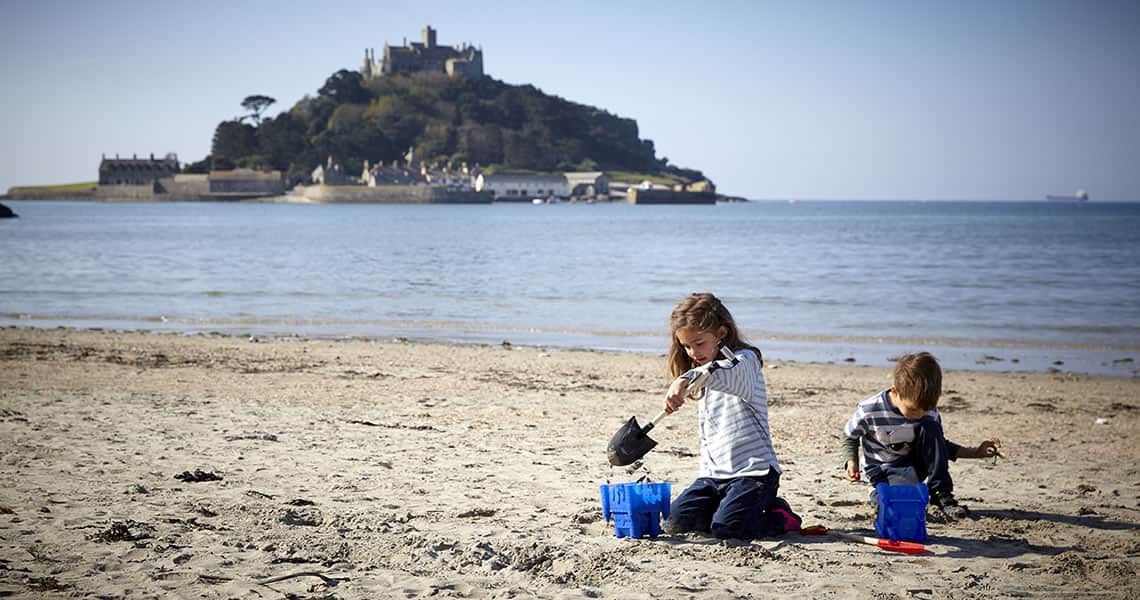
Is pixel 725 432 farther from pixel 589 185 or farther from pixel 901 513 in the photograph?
pixel 589 185

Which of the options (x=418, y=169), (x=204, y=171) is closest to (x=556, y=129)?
(x=418, y=169)

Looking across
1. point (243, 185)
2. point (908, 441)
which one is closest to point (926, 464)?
point (908, 441)

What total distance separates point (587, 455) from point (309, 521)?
2.35 meters

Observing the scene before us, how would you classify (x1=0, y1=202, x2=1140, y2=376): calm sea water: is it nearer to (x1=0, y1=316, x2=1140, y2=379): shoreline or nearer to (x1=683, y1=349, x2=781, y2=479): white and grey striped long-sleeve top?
(x1=0, y1=316, x2=1140, y2=379): shoreline

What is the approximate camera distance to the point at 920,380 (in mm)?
5105

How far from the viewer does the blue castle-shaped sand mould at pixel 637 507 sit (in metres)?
4.89

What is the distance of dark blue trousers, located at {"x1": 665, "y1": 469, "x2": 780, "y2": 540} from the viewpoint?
4.83m

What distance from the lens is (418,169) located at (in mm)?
171875

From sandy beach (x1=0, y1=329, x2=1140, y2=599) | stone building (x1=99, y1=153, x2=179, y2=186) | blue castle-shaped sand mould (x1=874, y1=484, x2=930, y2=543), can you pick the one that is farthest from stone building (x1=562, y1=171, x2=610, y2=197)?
blue castle-shaped sand mould (x1=874, y1=484, x2=930, y2=543)

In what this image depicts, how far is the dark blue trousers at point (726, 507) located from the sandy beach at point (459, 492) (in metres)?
0.10

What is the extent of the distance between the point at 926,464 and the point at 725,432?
1217 millimetres

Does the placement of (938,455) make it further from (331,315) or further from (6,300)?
(6,300)

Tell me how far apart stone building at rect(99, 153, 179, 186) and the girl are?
625 ft

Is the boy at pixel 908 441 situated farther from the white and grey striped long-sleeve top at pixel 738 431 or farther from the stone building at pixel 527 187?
the stone building at pixel 527 187
